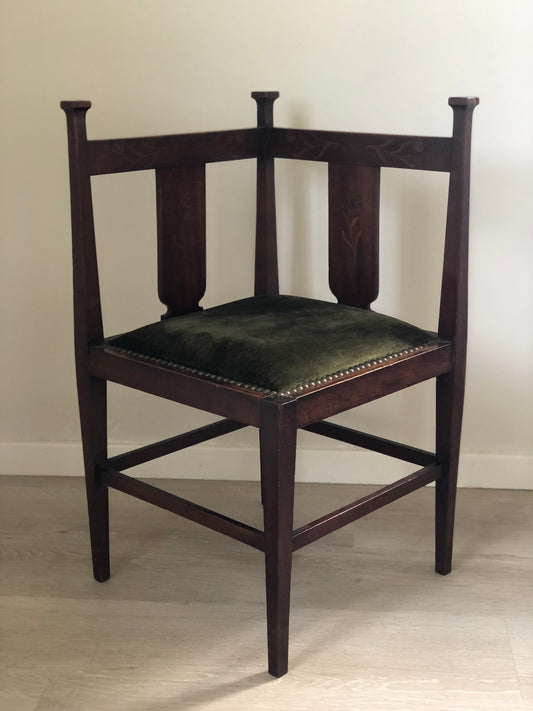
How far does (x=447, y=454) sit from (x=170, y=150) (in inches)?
27.7

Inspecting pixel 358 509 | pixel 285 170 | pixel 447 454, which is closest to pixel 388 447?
pixel 447 454

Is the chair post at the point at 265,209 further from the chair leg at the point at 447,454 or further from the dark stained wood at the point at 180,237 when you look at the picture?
the chair leg at the point at 447,454

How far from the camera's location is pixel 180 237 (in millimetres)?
1726

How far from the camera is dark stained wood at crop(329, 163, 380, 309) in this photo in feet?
5.70

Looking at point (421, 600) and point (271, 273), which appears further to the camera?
point (271, 273)

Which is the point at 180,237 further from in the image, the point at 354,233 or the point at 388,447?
the point at 388,447

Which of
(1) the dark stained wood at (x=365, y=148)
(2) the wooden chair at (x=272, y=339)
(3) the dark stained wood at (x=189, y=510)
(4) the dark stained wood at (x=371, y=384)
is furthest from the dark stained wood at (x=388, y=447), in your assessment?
(1) the dark stained wood at (x=365, y=148)

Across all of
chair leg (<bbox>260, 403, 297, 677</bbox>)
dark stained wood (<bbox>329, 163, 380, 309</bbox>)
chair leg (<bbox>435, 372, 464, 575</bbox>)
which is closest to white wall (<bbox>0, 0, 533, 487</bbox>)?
dark stained wood (<bbox>329, 163, 380, 309</bbox>)

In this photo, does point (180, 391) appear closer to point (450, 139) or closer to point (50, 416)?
point (450, 139)

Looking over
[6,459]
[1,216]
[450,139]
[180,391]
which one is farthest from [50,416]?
[450,139]

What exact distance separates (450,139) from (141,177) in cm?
Result: 72

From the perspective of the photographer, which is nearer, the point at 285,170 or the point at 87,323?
the point at 87,323

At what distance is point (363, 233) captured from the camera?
5.76ft

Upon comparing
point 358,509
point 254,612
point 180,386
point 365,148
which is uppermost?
point 365,148
